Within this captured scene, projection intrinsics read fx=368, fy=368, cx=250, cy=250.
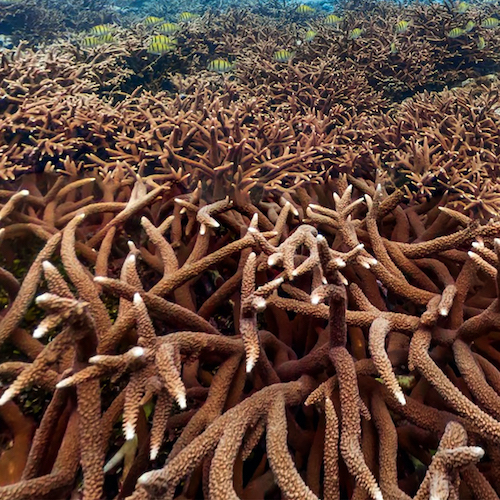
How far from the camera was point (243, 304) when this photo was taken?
1.28 m

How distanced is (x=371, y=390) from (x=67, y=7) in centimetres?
1349

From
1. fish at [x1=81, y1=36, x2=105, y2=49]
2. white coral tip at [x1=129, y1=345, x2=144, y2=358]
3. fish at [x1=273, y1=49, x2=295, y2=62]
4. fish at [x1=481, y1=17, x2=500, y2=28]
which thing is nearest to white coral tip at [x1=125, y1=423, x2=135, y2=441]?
white coral tip at [x1=129, y1=345, x2=144, y2=358]

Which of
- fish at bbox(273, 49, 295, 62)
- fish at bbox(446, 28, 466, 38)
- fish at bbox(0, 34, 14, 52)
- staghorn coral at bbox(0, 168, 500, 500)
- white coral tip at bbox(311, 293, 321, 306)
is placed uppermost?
fish at bbox(0, 34, 14, 52)

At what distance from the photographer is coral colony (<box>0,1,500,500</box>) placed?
1.20 meters

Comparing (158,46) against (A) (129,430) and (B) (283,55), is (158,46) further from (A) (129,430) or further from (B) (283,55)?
(A) (129,430)

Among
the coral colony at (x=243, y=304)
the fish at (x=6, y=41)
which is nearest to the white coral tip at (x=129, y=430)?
the coral colony at (x=243, y=304)

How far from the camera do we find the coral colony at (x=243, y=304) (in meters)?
1.20

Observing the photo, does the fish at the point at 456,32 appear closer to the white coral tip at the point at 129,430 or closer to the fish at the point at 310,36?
the fish at the point at 310,36

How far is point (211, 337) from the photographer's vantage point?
1.44m

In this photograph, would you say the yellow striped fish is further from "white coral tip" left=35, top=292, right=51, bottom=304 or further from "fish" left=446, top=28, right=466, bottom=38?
"white coral tip" left=35, top=292, right=51, bottom=304

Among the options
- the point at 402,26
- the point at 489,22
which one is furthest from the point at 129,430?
the point at 489,22

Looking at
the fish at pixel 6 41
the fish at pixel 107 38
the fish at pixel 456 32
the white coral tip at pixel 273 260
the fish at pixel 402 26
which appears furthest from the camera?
the fish at pixel 6 41

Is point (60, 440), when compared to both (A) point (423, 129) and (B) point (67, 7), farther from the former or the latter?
(B) point (67, 7)

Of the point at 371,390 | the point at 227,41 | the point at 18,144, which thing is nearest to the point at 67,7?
the point at 227,41
